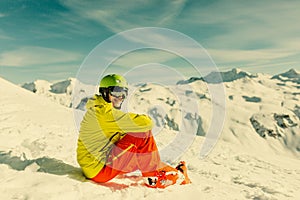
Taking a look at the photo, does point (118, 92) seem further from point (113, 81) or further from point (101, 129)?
point (101, 129)

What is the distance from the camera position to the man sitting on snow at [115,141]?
220 inches

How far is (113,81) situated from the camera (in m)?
5.71

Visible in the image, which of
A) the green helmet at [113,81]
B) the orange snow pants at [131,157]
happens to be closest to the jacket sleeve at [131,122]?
the orange snow pants at [131,157]

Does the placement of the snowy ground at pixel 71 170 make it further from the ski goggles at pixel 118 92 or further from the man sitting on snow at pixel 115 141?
the ski goggles at pixel 118 92

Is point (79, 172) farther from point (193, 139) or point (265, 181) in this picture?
point (193, 139)

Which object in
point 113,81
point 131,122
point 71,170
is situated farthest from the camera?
point 71,170

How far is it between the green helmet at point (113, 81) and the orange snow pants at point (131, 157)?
107 centimetres

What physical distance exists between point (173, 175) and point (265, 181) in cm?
465

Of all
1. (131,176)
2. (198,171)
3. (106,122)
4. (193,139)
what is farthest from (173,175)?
(193,139)

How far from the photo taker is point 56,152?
9.78 meters

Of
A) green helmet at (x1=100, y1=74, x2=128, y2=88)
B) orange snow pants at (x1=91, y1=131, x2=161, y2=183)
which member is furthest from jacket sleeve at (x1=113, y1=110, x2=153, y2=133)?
green helmet at (x1=100, y1=74, x2=128, y2=88)

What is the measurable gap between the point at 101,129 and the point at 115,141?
421 mm

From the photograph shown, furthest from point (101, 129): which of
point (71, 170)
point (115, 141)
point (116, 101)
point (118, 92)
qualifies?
point (71, 170)

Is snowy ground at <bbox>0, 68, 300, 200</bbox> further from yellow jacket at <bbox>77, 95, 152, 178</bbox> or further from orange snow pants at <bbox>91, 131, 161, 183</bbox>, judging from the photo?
yellow jacket at <bbox>77, 95, 152, 178</bbox>
